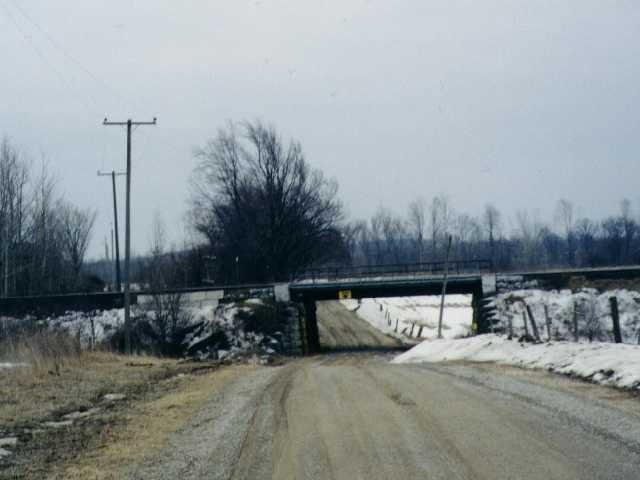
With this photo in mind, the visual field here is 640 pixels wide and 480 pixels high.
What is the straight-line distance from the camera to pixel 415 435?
415 inches

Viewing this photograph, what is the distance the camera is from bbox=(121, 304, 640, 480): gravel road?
8.68 metres

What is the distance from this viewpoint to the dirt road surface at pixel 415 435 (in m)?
8.68

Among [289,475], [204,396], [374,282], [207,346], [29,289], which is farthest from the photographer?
[29,289]

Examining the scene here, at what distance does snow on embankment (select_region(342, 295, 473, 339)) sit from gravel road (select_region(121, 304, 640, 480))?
5827 centimetres

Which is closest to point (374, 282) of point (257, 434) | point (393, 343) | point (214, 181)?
point (393, 343)

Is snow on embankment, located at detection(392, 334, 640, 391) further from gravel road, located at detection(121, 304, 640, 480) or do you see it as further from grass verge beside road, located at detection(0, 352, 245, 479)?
grass verge beside road, located at detection(0, 352, 245, 479)

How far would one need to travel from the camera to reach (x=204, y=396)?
55.5ft

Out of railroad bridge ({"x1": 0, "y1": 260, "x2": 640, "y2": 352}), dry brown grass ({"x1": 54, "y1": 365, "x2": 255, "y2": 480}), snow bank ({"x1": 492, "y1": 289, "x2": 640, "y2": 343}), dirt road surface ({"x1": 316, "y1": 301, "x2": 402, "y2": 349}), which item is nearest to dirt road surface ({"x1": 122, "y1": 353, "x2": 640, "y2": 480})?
dry brown grass ({"x1": 54, "y1": 365, "x2": 255, "y2": 480})

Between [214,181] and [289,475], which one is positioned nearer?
[289,475]

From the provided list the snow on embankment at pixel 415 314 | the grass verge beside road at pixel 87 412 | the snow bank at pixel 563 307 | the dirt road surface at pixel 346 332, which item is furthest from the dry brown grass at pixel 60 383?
the snow on embankment at pixel 415 314

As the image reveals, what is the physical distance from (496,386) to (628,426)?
5.55m

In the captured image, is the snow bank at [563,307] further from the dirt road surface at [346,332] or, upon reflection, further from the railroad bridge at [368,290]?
the dirt road surface at [346,332]

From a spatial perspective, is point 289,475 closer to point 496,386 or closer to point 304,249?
point 496,386

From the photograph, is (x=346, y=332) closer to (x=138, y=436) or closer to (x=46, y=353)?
(x=46, y=353)
